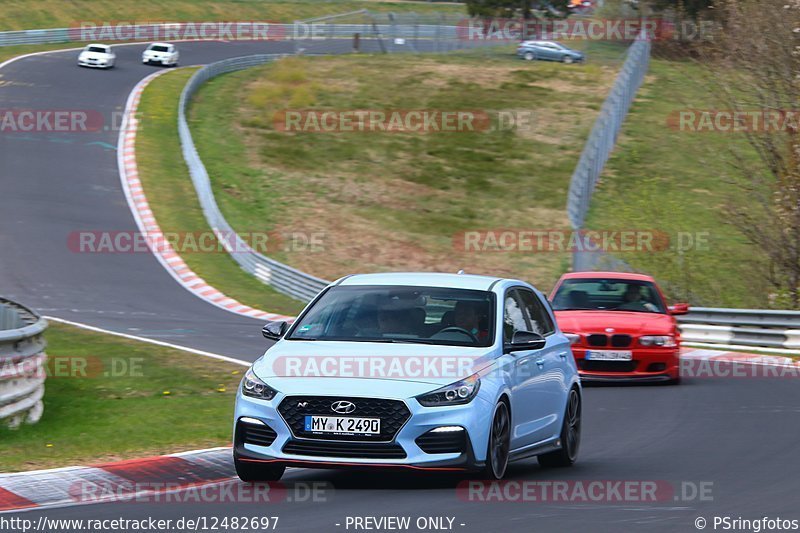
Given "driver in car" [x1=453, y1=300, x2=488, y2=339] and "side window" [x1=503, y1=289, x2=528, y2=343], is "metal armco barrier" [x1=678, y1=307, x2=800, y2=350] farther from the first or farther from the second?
"driver in car" [x1=453, y1=300, x2=488, y2=339]

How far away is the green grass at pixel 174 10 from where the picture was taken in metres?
78.1

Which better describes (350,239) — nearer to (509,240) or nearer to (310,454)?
(509,240)

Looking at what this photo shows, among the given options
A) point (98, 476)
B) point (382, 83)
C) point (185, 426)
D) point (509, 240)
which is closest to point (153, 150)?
point (509, 240)

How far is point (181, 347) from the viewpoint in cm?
2014

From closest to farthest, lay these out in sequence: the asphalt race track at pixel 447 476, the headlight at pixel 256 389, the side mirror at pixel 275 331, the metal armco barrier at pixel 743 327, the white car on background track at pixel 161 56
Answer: the asphalt race track at pixel 447 476
the headlight at pixel 256 389
the side mirror at pixel 275 331
the metal armco barrier at pixel 743 327
the white car on background track at pixel 161 56

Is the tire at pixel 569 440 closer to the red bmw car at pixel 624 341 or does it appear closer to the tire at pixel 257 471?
the tire at pixel 257 471

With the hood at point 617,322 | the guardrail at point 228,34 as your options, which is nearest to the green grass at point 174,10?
the guardrail at point 228,34

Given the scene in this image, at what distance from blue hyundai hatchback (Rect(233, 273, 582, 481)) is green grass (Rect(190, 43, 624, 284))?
2494 cm

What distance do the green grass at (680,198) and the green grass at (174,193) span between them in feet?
32.3

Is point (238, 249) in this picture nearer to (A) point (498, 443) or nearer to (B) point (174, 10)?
(A) point (498, 443)

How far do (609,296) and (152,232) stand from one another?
64.5 ft

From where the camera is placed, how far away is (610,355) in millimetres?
17156

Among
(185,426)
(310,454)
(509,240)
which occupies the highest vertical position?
(310,454)

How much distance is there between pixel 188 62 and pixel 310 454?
60.7 metres
